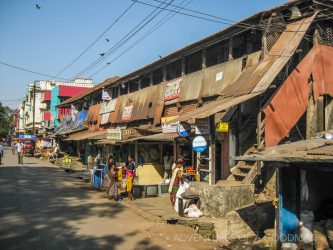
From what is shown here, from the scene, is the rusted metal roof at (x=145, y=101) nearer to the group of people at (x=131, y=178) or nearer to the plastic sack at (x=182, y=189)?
the group of people at (x=131, y=178)

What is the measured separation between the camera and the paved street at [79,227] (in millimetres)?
9047

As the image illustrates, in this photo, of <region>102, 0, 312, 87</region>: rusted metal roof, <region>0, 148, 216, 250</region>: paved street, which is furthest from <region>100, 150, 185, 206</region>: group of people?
<region>102, 0, 312, 87</region>: rusted metal roof

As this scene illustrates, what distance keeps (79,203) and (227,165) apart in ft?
19.5

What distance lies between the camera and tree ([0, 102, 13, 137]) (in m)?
87.6

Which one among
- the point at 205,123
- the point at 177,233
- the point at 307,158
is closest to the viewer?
the point at 307,158

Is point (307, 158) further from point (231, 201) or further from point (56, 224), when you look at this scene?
point (56, 224)

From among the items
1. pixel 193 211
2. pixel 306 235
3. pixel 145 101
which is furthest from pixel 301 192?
pixel 145 101

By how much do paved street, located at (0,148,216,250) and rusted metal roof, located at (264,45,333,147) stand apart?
14.2 feet

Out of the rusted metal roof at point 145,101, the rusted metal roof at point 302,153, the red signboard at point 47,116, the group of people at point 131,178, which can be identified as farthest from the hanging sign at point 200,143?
the red signboard at point 47,116

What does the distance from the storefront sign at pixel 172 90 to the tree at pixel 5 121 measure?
7150 cm

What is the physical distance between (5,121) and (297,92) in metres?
99.4

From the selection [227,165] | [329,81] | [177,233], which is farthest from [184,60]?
[177,233]

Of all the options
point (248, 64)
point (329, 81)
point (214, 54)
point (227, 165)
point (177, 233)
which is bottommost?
point (177, 233)

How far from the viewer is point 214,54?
17.8 meters
